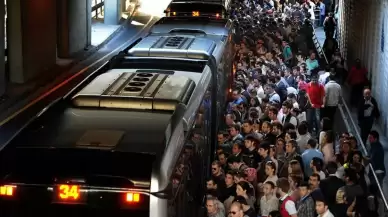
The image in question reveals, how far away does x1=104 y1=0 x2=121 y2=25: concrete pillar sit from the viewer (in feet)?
132

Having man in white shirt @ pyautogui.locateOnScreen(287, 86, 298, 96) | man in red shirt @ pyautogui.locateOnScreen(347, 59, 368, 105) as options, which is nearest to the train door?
man in white shirt @ pyautogui.locateOnScreen(287, 86, 298, 96)

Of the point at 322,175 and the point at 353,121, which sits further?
the point at 353,121

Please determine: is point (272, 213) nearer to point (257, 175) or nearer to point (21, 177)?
point (257, 175)

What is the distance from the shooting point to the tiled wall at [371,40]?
23.7 m

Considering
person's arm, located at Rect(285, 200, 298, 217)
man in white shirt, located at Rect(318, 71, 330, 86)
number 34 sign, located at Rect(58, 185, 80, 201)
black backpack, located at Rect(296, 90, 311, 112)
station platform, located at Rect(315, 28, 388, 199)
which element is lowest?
station platform, located at Rect(315, 28, 388, 199)

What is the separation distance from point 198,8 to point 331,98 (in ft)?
28.5

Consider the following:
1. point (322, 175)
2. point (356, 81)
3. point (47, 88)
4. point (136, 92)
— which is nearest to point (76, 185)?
point (136, 92)

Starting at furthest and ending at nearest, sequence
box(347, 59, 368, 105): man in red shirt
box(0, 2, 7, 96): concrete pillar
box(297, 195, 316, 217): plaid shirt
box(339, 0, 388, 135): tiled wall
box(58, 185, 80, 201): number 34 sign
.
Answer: box(0, 2, 7, 96): concrete pillar
box(347, 59, 368, 105): man in red shirt
box(339, 0, 388, 135): tiled wall
box(297, 195, 316, 217): plaid shirt
box(58, 185, 80, 201): number 34 sign

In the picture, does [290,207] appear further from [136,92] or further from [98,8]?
[98,8]

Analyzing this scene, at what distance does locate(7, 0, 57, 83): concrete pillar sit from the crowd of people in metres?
8.36

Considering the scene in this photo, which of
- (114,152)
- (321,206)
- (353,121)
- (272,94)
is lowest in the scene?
(353,121)

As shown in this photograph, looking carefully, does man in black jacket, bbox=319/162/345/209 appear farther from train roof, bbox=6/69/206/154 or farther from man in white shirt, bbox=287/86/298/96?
man in white shirt, bbox=287/86/298/96

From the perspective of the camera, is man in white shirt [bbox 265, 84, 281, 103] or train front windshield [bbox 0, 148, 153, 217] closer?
train front windshield [bbox 0, 148, 153, 217]

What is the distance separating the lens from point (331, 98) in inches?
757
